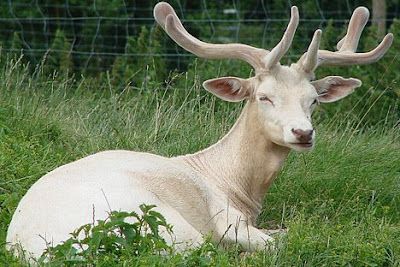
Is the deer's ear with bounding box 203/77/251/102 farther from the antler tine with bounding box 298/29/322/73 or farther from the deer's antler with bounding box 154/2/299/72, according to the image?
the antler tine with bounding box 298/29/322/73

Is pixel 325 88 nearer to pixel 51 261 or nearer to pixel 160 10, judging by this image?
pixel 160 10

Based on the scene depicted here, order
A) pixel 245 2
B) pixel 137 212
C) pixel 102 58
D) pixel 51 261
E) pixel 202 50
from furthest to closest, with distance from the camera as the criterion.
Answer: pixel 245 2 → pixel 102 58 → pixel 202 50 → pixel 137 212 → pixel 51 261

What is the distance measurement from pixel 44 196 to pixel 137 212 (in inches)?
20.4

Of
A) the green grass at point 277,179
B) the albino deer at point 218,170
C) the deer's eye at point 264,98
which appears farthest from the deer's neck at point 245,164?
the green grass at point 277,179

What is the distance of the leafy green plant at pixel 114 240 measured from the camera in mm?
4969

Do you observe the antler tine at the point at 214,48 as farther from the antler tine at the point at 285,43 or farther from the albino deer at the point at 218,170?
the antler tine at the point at 285,43

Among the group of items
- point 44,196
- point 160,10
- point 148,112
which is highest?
point 160,10

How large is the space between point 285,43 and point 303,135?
617 millimetres

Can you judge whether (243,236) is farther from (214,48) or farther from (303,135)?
(214,48)

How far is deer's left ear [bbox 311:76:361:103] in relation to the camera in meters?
7.07

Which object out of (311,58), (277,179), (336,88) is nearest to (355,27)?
(336,88)

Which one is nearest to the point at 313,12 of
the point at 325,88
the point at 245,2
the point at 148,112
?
the point at 245,2

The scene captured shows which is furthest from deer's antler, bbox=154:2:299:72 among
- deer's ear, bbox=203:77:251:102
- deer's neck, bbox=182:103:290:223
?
deer's neck, bbox=182:103:290:223

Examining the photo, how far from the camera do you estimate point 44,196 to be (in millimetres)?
5613
